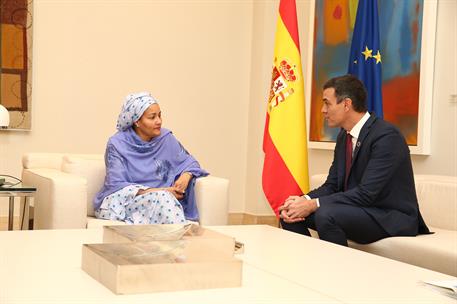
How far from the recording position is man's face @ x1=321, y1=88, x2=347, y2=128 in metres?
3.81

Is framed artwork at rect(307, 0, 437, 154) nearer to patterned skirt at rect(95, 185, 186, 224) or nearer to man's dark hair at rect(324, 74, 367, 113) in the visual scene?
man's dark hair at rect(324, 74, 367, 113)

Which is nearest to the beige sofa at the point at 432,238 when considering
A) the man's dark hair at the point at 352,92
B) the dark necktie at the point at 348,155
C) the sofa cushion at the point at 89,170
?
the dark necktie at the point at 348,155

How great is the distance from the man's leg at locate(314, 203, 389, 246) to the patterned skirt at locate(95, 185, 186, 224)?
2.58 ft

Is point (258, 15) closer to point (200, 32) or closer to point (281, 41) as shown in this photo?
point (200, 32)

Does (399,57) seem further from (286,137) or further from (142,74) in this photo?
(142,74)

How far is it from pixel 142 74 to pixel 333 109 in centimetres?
302

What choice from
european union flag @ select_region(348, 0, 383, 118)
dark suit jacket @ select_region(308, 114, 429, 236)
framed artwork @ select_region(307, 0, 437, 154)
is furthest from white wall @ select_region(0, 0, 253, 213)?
dark suit jacket @ select_region(308, 114, 429, 236)

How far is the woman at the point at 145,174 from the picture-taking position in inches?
147

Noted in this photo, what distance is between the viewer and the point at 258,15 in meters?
6.87

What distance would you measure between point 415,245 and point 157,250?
1.96m

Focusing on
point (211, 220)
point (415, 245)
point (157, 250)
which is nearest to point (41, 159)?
point (211, 220)

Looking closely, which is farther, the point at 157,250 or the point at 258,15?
the point at 258,15

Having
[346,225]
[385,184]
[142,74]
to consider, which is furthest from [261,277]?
[142,74]

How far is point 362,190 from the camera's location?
3605 millimetres
